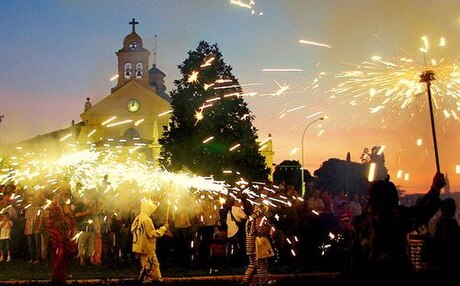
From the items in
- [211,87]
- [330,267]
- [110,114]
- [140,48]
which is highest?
[140,48]

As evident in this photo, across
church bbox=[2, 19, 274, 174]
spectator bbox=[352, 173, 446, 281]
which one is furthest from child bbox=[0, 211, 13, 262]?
church bbox=[2, 19, 274, 174]

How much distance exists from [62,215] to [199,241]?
6700 millimetres

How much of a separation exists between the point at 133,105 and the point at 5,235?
53609 mm

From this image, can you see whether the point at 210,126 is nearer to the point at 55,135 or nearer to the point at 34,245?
the point at 34,245

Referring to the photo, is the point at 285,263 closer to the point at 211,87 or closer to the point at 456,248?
the point at 456,248

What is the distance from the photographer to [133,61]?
78.3 meters

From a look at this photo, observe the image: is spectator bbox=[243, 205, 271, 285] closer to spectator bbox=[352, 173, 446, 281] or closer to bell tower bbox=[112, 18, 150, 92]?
spectator bbox=[352, 173, 446, 281]

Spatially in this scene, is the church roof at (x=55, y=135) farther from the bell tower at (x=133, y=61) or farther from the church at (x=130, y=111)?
Answer: the bell tower at (x=133, y=61)

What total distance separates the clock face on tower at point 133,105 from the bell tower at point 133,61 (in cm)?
551

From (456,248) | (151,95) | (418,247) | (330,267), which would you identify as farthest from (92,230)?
(151,95)

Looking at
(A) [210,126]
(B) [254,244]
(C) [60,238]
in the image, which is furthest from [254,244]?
(A) [210,126]

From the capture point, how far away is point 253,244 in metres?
14.0

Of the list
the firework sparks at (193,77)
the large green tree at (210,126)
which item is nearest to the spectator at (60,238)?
the large green tree at (210,126)

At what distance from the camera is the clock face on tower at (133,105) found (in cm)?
7206
